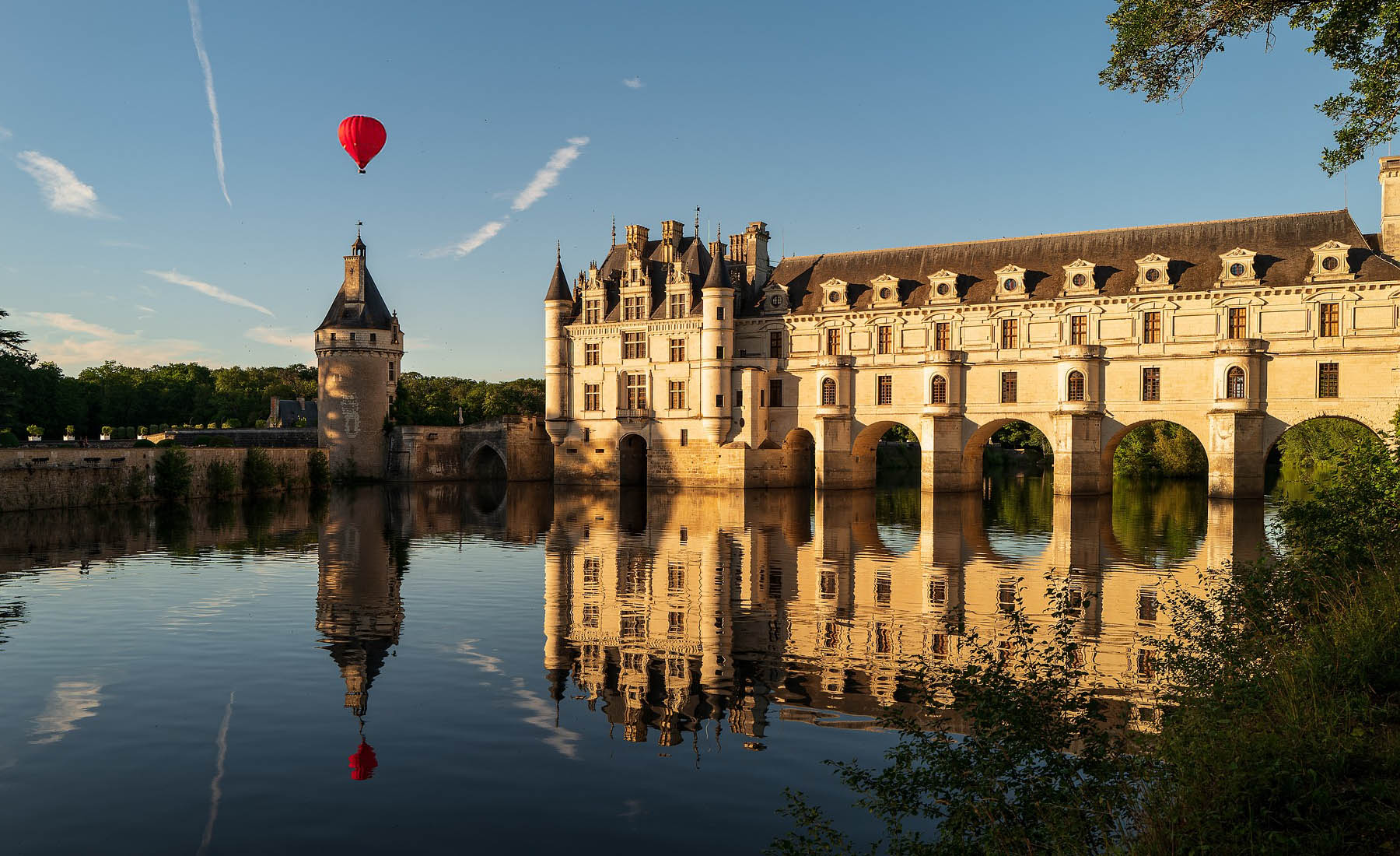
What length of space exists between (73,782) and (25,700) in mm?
3861

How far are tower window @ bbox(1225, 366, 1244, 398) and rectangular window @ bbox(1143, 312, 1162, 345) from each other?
11.1 ft

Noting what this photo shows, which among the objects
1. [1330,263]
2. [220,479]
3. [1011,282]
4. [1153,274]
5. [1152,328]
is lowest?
[220,479]

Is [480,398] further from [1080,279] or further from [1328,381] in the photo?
[1328,381]

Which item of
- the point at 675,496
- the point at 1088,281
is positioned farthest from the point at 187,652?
the point at 1088,281

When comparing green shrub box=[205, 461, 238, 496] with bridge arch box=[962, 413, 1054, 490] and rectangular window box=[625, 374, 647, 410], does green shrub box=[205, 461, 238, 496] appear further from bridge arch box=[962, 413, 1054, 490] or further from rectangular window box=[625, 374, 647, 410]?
bridge arch box=[962, 413, 1054, 490]

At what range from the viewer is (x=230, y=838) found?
9.53 m

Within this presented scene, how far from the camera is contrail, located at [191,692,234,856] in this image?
376 inches

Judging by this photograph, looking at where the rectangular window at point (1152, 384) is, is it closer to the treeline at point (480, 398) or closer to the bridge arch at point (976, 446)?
the bridge arch at point (976, 446)

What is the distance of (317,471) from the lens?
6278 cm

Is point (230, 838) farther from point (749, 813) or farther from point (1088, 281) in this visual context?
point (1088, 281)

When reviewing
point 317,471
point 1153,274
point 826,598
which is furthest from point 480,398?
point 826,598

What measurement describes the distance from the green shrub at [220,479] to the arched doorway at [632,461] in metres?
20.5

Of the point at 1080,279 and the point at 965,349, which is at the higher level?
the point at 1080,279

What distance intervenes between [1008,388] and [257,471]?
3860 centimetres
